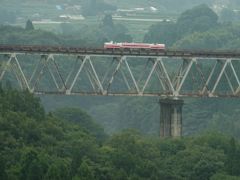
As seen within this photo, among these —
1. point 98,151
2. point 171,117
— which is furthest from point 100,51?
point 98,151

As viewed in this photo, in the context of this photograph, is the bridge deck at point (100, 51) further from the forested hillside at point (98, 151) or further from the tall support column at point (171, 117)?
the tall support column at point (171, 117)

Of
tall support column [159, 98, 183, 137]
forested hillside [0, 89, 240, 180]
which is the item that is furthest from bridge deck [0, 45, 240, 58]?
tall support column [159, 98, 183, 137]

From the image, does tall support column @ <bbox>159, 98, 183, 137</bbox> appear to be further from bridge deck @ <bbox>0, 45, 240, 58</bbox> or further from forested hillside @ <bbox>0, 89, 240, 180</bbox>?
bridge deck @ <bbox>0, 45, 240, 58</bbox>

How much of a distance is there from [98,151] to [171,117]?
11917 mm

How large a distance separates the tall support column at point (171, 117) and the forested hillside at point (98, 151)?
5.93 ft

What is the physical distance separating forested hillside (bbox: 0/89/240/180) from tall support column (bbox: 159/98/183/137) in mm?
1808

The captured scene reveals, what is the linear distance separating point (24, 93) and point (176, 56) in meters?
13.3

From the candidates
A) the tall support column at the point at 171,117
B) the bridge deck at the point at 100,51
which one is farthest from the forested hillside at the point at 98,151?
the bridge deck at the point at 100,51

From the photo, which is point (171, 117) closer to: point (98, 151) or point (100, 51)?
point (100, 51)

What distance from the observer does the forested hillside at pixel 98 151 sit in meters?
130

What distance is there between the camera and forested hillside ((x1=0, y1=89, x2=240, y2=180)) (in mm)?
130375

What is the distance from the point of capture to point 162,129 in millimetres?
154500

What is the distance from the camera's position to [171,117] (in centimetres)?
15275

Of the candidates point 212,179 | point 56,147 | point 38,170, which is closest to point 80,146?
point 56,147
